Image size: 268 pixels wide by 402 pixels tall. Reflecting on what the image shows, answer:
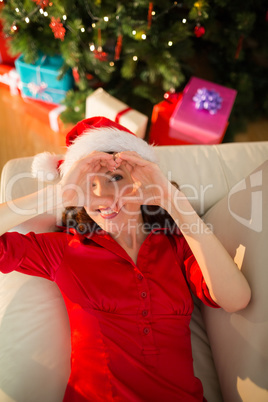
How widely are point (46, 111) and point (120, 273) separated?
182cm

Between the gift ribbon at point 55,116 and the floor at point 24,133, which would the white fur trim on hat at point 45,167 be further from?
the gift ribbon at point 55,116

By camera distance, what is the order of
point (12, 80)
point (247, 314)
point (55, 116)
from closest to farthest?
1. point (247, 314)
2. point (55, 116)
3. point (12, 80)

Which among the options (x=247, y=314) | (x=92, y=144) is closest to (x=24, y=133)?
(x=92, y=144)

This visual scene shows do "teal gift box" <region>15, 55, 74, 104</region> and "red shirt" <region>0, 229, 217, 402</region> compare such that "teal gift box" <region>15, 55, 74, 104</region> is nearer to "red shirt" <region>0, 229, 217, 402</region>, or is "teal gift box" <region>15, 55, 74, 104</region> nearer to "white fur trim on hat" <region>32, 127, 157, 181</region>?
"white fur trim on hat" <region>32, 127, 157, 181</region>

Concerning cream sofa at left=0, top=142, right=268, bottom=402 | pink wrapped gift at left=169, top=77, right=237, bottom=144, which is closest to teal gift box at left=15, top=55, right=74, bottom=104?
pink wrapped gift at left=169, top=77, right=237, bottom=144

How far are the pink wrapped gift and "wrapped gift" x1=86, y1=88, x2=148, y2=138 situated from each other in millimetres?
214

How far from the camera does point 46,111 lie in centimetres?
253

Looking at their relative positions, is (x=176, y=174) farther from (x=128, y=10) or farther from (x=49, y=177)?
(x=128, y=10)

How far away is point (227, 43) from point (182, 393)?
90.8 inches

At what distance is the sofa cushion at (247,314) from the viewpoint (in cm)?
94

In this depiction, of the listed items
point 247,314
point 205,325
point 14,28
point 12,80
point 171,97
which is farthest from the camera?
point 12,80

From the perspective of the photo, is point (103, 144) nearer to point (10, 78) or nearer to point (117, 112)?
point (117, 112)

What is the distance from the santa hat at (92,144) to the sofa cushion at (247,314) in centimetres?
35

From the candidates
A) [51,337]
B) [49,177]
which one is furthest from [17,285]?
[49,177]
